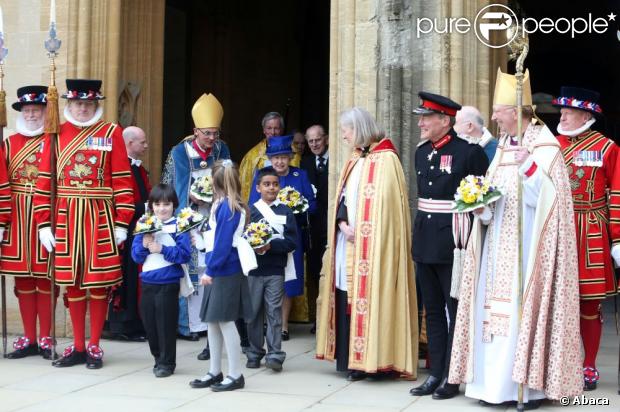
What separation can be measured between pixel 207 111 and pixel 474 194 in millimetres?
3249

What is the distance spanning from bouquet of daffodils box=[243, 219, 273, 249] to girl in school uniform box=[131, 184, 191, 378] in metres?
0.42

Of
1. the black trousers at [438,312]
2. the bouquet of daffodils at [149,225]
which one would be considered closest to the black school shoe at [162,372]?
the bouquet of daffodils at [149,225]

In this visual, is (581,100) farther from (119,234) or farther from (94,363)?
(94,363)

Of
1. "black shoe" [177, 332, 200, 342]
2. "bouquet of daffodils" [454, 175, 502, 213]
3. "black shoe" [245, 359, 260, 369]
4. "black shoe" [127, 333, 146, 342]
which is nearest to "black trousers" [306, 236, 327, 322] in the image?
"black shoe" [177, 332, 200, 342]

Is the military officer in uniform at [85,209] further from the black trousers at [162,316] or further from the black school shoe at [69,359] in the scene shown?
the black trousers at [162,316]

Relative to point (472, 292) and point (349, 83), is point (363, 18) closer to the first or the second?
point (349, 83)

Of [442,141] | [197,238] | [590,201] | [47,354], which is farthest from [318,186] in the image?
[590,201]

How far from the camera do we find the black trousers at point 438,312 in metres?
7.17

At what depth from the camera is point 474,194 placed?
21.6ft

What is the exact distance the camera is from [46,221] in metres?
8.39

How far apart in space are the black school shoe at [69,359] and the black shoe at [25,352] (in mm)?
507

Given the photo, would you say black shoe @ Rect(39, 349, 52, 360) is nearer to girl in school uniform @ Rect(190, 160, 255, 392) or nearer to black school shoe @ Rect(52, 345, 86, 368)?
black school shoe @ Rect(52, 345, 86, 368)

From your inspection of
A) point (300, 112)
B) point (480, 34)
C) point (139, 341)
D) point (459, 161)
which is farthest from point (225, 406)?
point (300, 112)

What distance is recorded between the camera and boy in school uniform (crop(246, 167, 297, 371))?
802 cm
